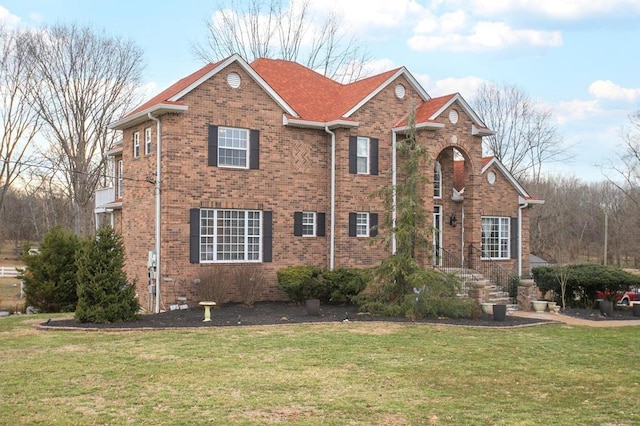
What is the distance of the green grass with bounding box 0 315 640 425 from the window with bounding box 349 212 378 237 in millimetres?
7174

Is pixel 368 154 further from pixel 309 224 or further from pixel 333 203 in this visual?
pixel 309 224

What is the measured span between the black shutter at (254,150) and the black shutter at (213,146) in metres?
1.19

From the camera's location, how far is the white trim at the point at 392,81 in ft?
71.7

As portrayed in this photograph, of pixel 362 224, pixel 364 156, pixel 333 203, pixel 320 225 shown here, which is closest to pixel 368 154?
pixel 364 156

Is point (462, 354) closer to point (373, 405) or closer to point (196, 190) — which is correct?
point (373, 405)

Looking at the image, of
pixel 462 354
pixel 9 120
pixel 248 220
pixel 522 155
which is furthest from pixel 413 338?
pixel 522 155

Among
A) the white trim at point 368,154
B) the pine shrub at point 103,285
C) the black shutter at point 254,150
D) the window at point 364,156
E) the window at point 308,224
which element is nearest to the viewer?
the pine shrub at point 103,285

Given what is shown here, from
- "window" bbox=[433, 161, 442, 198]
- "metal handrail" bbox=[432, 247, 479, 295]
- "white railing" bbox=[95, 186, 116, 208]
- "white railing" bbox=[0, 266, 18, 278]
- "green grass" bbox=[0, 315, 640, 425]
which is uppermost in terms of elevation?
"window" bbox=[433, 161, 442, 198]

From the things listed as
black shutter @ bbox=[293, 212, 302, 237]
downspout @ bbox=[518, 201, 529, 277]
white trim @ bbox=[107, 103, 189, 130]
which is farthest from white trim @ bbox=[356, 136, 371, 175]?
downspout @ bbox=[518, 201, 529, 277]

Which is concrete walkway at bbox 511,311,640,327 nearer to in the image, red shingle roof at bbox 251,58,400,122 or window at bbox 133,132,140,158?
red shingle roof at bbox 251,58,400,122

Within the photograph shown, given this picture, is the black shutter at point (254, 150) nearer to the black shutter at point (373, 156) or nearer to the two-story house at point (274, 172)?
the two-story house at point (274, 172)

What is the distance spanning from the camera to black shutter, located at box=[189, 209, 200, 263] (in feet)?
63.0

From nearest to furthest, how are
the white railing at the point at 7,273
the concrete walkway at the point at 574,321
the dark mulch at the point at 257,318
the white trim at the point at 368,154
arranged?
1. the dark mulch at the point at 257,318
2. the concrete walkway at the point at 574,321
3. the white trim at the point at 368,154
4. the white railing at the point at 7,273

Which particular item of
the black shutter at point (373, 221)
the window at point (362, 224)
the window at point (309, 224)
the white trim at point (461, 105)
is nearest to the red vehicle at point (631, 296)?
the white trim at point (461, 105)
